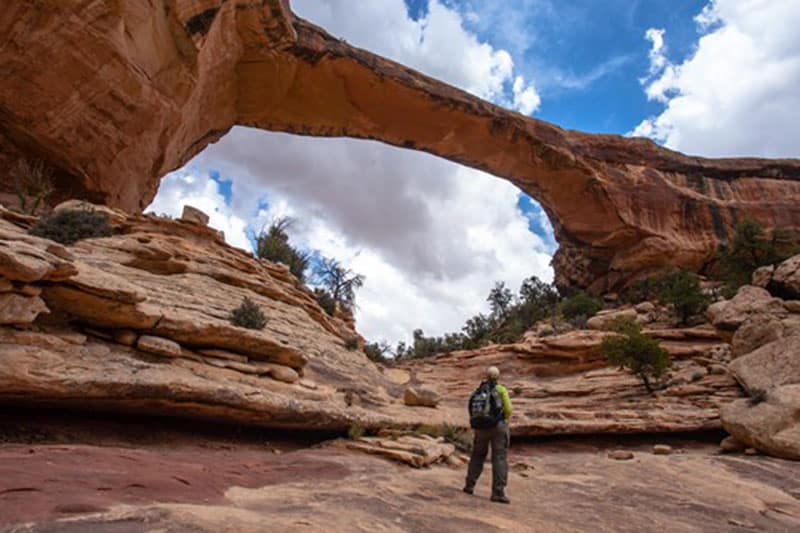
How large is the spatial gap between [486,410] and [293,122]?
23.0 metres

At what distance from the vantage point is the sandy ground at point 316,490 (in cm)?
319

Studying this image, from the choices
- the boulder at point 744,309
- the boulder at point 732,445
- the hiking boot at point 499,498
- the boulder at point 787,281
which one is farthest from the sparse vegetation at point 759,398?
the boulder at point 787,281

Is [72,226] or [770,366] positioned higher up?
[72,226]

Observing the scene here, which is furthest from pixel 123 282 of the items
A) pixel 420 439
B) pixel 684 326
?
pixel 684 326

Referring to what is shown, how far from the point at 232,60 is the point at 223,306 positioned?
44.6 feet

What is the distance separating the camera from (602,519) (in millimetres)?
4910

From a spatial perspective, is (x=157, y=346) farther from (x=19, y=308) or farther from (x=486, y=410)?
(x=486, y=410)

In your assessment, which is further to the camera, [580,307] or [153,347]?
[580,307]

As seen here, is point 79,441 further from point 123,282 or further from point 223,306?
point 223,306

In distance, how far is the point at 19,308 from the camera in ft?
17.7

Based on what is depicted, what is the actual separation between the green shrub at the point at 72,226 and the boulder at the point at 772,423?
1547 centimetres

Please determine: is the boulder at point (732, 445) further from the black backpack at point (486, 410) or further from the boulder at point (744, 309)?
the black backpack at point (486, 410)

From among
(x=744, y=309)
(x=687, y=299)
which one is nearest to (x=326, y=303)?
(x=744, y=309)

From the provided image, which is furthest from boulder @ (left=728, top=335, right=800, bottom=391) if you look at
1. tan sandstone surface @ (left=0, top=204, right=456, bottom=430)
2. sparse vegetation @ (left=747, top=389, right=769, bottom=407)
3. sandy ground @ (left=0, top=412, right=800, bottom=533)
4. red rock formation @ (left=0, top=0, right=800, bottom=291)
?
red rock formation @ (left=0, top=0, right=800, bottom=291)
